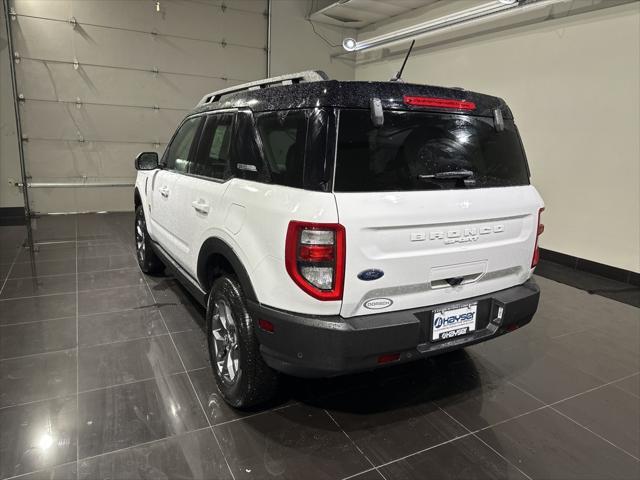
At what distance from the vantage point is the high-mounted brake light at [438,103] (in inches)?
76.0

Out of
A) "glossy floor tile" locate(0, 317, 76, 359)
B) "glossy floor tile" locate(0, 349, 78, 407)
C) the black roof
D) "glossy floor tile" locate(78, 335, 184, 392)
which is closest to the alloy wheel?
"glossy floor tile" locate(0, 317, 76, 359)

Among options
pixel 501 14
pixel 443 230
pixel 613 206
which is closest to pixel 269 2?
pixel 501 14

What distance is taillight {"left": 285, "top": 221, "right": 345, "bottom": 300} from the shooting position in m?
1.69

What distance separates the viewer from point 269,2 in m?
8.59

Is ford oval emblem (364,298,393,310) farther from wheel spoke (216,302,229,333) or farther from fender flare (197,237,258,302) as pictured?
wheel spoke (216,302,229,333)

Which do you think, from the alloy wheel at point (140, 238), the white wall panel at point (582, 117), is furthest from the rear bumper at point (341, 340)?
the white wall panel at point (582, 117)

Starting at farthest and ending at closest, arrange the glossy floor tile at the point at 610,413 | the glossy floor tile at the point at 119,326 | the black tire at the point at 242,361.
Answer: the glossy floor tile at the point at 119,326 < the glossy floor tile at the point at 610,413 < the black tire at the point at 242,361

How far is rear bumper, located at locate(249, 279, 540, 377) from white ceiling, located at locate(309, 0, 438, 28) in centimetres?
722

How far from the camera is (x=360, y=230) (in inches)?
67.2

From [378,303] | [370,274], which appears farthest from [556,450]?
[370,274]

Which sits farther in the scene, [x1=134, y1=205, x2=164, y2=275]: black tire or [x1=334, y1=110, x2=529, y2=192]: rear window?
[x1=134, y1=205, x2=164, y2=275]: black tire

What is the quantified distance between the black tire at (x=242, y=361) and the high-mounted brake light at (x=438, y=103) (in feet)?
3.86

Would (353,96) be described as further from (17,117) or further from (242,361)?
(17,117)

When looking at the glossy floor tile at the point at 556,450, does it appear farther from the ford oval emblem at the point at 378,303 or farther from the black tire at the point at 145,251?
the black tire at the point at 145,251
